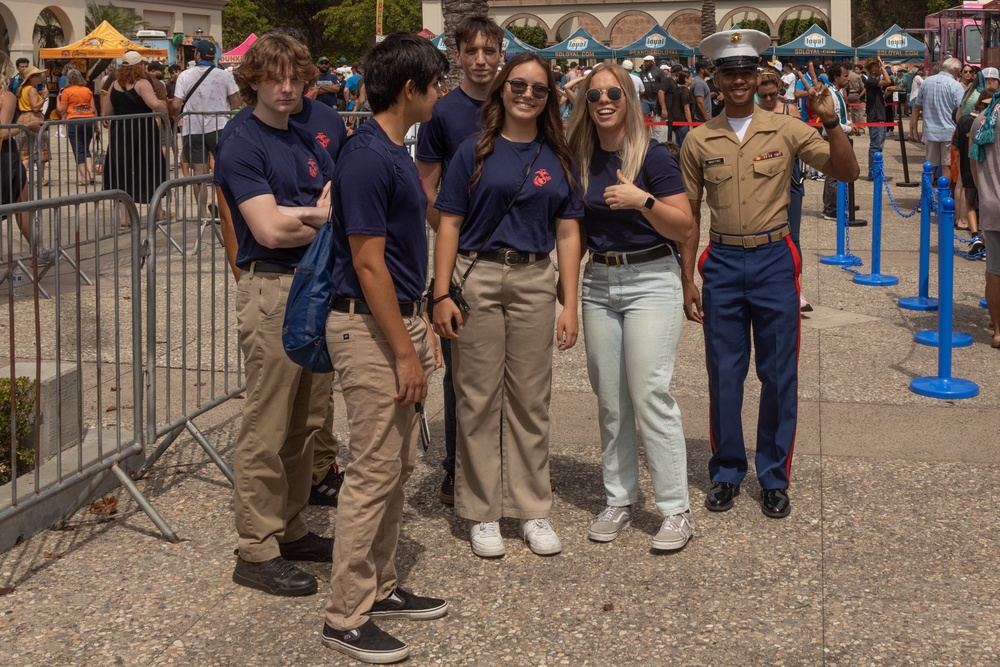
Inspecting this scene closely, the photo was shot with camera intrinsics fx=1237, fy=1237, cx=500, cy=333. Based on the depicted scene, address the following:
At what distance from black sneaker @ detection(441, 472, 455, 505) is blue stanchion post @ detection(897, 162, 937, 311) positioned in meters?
5.11

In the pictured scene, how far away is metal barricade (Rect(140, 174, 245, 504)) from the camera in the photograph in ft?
17.3

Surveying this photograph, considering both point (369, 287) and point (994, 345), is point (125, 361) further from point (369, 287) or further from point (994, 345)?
point (994, 345)

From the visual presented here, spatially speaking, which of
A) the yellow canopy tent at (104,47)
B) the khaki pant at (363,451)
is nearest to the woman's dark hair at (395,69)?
the khaki pant at (363,451)

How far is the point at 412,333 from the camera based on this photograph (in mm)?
3994

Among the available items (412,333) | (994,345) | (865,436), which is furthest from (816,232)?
(412,333)

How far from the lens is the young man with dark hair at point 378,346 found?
12.6ft

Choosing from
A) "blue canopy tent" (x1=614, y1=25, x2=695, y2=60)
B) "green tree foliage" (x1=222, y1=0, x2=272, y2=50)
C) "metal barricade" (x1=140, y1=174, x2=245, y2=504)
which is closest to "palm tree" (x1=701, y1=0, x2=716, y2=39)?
"blue canopy tent" (x1=614, y1=25, x2=695, y2=60)

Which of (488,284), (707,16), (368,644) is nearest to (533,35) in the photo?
(707,16)

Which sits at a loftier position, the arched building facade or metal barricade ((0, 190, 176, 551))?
the arched building facade

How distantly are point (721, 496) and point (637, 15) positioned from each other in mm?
76257

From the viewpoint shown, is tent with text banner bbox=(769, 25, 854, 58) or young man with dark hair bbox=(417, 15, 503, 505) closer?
young man with dark hair bbox=(417, 15, 503, 505)

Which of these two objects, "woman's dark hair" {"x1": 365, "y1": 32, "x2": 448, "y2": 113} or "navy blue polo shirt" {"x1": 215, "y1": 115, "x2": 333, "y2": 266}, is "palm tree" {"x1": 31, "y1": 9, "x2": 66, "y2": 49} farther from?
"woman's dark hair" {"x1": 365, "y1": 32, "x2": 448, "y2": 113}

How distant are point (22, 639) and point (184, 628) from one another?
0.51m

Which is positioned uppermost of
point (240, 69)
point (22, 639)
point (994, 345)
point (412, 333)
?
point (240, 69)
